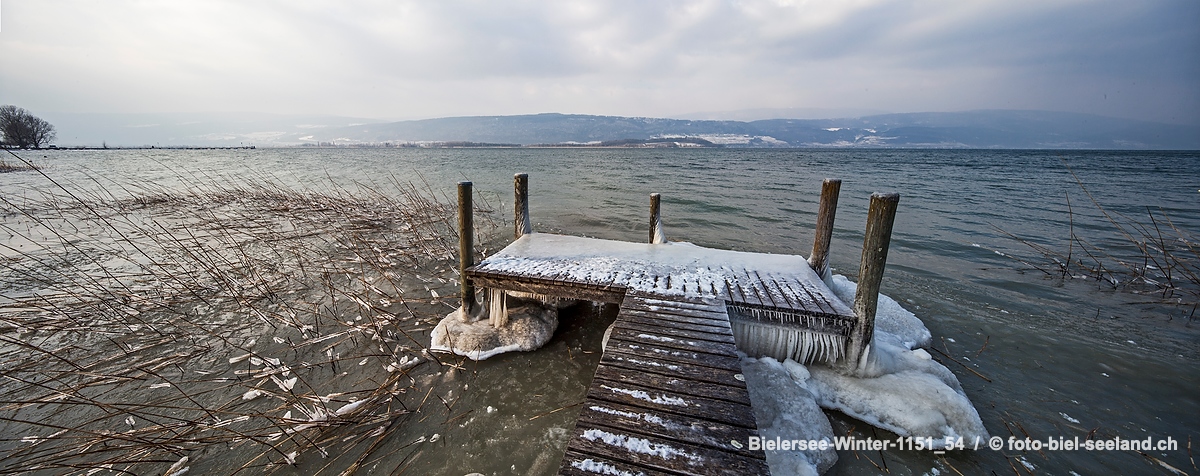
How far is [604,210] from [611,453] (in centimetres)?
1546

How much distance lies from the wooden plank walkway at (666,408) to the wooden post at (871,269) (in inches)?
67.5

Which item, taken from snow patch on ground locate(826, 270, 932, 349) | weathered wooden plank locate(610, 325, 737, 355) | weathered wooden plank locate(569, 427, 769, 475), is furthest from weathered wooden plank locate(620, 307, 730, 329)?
snow patch on ground locate(826, 270, 932, 349)

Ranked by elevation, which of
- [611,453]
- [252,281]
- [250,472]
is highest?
[611,453]

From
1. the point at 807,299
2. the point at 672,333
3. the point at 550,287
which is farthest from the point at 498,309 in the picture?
the point at 807,299

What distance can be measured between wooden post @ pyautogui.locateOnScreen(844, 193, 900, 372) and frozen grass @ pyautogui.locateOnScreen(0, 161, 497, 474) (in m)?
5.33

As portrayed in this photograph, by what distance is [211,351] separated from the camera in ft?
18.0

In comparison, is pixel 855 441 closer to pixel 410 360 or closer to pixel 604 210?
pixel 410 360

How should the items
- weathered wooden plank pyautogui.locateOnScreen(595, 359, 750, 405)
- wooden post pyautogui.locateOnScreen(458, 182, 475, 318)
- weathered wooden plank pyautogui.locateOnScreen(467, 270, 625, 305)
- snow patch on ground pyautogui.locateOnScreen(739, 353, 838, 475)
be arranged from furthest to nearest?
wooden post pyautogui.locateOnScreen(458, 182, 475, 318) < weathered wooden plank pyautogui.locateOnScreen(467, 270, 625, 305) < snow patch on ground pyautogui.locateOnScreen(739, 353, 838, 475) < weathered wooden plank pyautogui.locateOnScreen(595, 359, 750, 405)

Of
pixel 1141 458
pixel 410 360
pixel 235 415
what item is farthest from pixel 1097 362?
pixel 235 415

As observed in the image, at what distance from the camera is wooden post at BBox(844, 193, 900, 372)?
14.5 ft

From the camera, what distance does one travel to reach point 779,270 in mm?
6188

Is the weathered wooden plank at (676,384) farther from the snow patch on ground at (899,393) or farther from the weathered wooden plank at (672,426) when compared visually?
the snow patch on ground at (899,393)

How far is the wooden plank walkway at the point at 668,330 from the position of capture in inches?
102

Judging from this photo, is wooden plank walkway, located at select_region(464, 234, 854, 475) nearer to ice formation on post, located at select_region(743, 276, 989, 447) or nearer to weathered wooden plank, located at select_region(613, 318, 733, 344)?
weathered wooden plank, located at select_region(613, 318, 733, 344)
